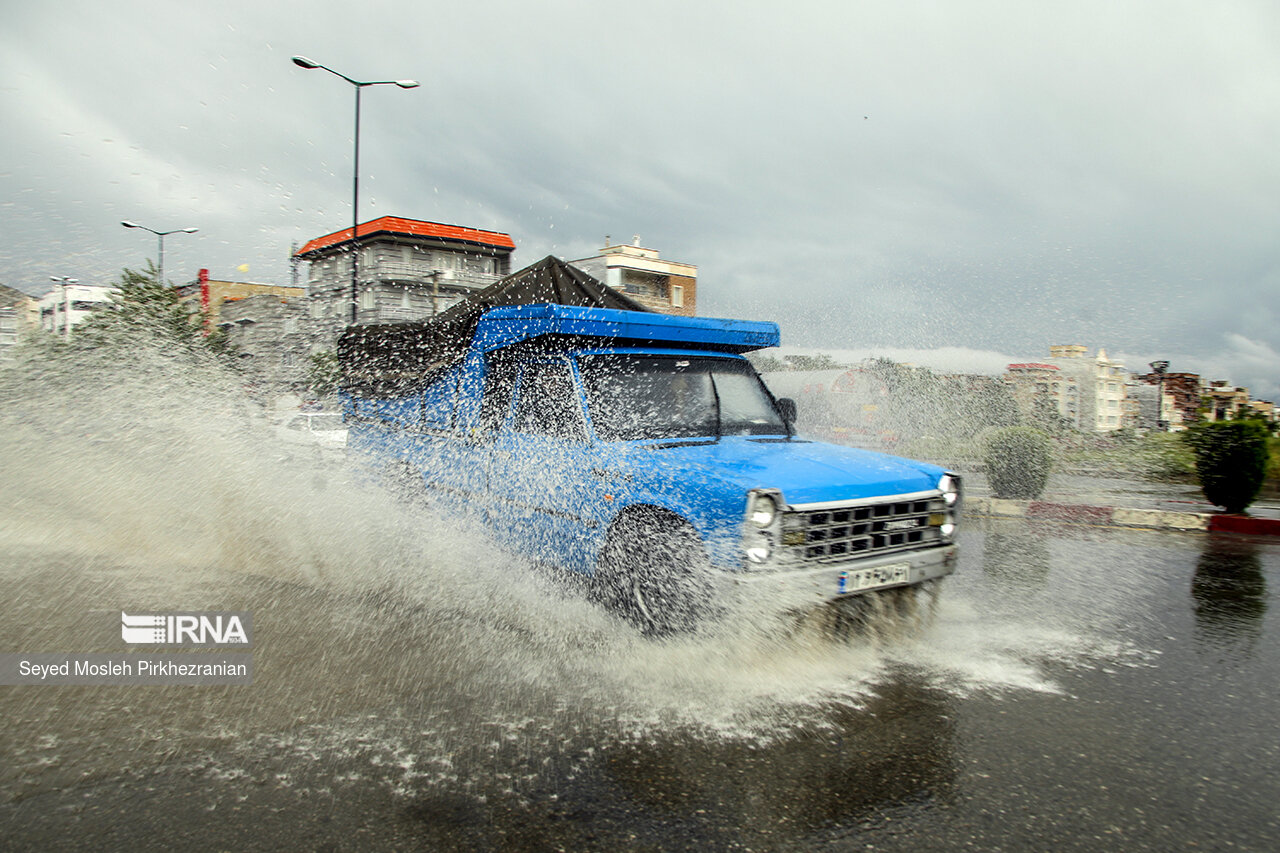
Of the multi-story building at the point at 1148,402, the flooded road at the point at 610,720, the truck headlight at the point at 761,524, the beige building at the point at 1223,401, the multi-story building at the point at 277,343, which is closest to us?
the flooded road at the point at 610,720

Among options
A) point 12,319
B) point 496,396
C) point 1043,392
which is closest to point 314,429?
point 496,396

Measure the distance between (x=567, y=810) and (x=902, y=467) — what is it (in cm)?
289

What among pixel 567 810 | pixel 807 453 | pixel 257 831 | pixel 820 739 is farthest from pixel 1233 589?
pixel 257 831

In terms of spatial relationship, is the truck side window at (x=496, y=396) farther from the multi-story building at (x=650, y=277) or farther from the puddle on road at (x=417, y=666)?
the multi-story building at (x=650, y=277)

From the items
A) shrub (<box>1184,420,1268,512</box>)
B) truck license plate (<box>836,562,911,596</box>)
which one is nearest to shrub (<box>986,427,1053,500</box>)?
shrub (<box>1184,420,1268,512</box>)

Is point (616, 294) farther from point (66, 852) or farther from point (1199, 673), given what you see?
point (66, 852)

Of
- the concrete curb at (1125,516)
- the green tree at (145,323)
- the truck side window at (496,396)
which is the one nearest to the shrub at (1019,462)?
the concrete curb at (1125,516)

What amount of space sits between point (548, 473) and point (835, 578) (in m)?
1.83

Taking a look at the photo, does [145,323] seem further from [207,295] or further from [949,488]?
[949,488]

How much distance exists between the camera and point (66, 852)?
8.09 feet

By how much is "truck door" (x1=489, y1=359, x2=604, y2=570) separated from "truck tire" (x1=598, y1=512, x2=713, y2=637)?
0.19 m

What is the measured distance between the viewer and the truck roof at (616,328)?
492cm

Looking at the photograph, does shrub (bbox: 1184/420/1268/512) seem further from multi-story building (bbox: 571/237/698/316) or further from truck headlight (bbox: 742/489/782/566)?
multi-story building (bbox: 571/237/698/316)

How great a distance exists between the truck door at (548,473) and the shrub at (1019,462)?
876cm
